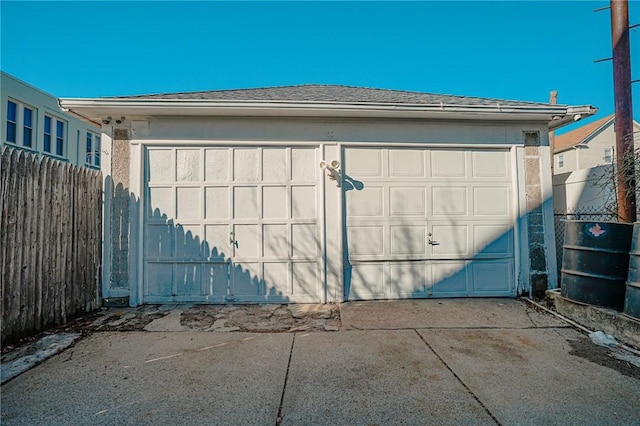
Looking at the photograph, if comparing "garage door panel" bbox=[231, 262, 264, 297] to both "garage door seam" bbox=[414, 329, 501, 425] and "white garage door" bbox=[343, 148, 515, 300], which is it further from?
"garage door seam" bbox=[414, 329, 501, 425]

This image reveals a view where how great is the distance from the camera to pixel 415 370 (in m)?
2.80

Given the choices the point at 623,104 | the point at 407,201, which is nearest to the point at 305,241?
the point at 407,201

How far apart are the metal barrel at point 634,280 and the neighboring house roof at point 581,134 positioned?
17.3m

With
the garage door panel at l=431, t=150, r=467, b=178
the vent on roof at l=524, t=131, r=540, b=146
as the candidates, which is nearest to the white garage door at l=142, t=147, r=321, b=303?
the garage door panel at l=431, t=150, r=467, b=178

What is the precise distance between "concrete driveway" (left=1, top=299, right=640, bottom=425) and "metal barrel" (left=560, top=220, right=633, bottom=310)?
0.56m

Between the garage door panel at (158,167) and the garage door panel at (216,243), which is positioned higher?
the garage door panel at (158,167)

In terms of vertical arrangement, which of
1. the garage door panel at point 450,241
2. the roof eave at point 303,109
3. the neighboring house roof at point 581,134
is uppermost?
the neighboring house roof at point 581,134

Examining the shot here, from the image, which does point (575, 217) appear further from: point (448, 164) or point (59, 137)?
point (59, 137)

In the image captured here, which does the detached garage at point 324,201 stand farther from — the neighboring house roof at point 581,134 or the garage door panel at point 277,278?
the neighboring house roof at point 581,134

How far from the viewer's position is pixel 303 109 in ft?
15.3

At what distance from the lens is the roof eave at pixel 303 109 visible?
178 inches

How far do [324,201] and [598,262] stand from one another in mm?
3552

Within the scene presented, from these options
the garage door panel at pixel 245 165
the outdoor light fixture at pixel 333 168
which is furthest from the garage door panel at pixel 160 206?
the outdoor light fixture at pixel 333 168

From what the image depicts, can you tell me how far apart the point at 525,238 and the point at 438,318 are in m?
2.17
